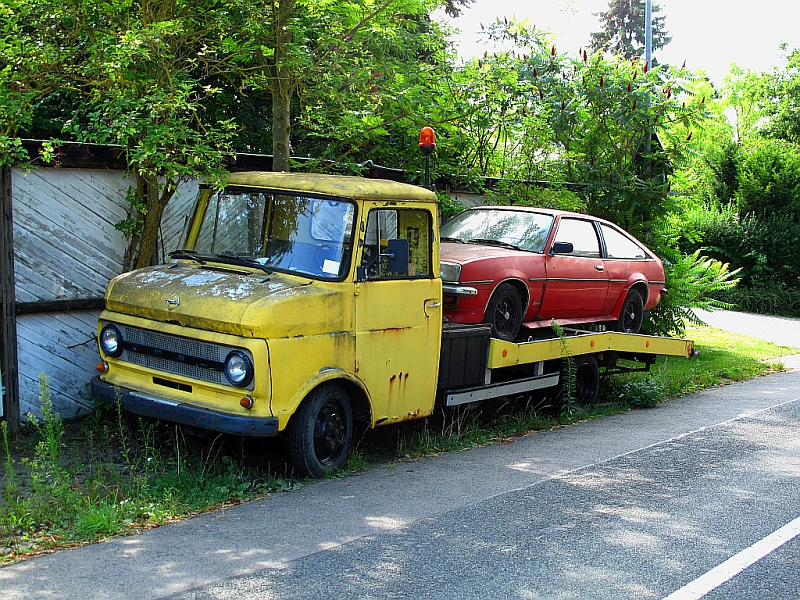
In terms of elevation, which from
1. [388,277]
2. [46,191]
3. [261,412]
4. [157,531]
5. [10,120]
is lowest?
[157,531]

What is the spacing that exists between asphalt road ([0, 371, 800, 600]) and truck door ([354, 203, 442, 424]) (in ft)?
2.12

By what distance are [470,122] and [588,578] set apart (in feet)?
22.6

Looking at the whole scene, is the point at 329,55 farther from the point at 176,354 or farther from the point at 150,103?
the point at 176,354

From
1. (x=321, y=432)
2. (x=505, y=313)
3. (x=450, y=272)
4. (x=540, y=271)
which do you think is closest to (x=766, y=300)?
(x=540, y=271)

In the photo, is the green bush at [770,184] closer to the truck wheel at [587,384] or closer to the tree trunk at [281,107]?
the truck wheel at [587,384]

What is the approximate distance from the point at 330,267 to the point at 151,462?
2.08 m

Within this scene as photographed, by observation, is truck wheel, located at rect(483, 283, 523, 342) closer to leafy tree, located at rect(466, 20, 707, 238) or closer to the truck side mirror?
the truck side mirror

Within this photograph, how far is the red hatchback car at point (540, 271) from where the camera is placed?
355 inches

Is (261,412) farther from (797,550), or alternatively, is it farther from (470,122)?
(470,122)

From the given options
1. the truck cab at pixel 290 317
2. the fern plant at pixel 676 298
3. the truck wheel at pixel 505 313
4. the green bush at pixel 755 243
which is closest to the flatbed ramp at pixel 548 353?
the truck wheel at pixel 505 313

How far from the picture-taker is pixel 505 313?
31.0ft

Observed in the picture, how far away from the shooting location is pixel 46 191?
8430mm

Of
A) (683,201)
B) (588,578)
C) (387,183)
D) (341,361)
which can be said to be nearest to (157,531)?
(341,361)

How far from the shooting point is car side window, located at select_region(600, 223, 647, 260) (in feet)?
36.4
